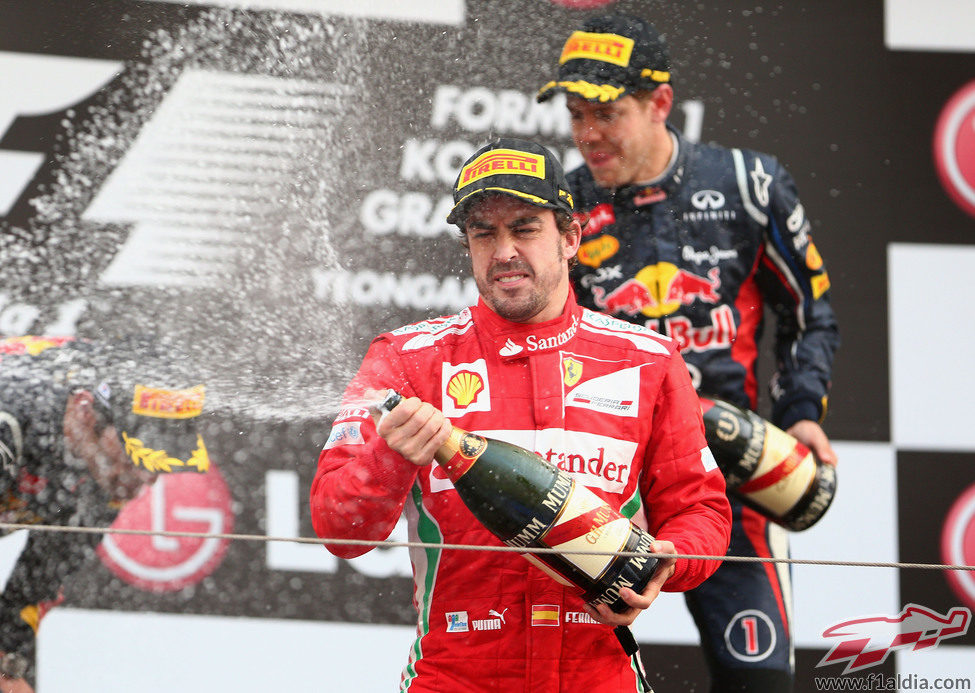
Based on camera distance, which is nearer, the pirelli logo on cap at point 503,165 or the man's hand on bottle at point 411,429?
the man's hand on bottle at point 411,429

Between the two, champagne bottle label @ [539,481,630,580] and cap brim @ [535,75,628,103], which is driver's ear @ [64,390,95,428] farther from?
champagne bottle label @ [539,481,630,580]

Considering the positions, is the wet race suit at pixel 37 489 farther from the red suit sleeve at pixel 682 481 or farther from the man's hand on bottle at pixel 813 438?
the man's hand on bottle at pixel 813 438

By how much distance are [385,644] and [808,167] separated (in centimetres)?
165

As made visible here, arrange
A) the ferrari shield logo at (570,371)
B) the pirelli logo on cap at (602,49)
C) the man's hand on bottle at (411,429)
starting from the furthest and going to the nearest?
the pirelli logo on cap at (602,49) < the ferrari shield logo at (570,371) < the man's hand on bottle at (411,429)

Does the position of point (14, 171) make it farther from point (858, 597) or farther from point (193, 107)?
point (858, 597)

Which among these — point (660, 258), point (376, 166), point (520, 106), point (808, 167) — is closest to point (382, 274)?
point (376, 166)

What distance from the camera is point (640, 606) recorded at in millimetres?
1574

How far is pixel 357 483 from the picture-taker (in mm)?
1586

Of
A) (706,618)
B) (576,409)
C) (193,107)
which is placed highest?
(193,107)

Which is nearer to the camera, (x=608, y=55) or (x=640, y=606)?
(x=640, y=606)

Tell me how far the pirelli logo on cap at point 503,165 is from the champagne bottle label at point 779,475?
0.79 metres

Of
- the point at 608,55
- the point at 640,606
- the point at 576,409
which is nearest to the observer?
the point at 640,606

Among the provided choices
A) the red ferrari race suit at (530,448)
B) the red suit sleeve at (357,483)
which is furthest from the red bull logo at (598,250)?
the red suit sleeve at (357,483)

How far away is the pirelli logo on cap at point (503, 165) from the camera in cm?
179
